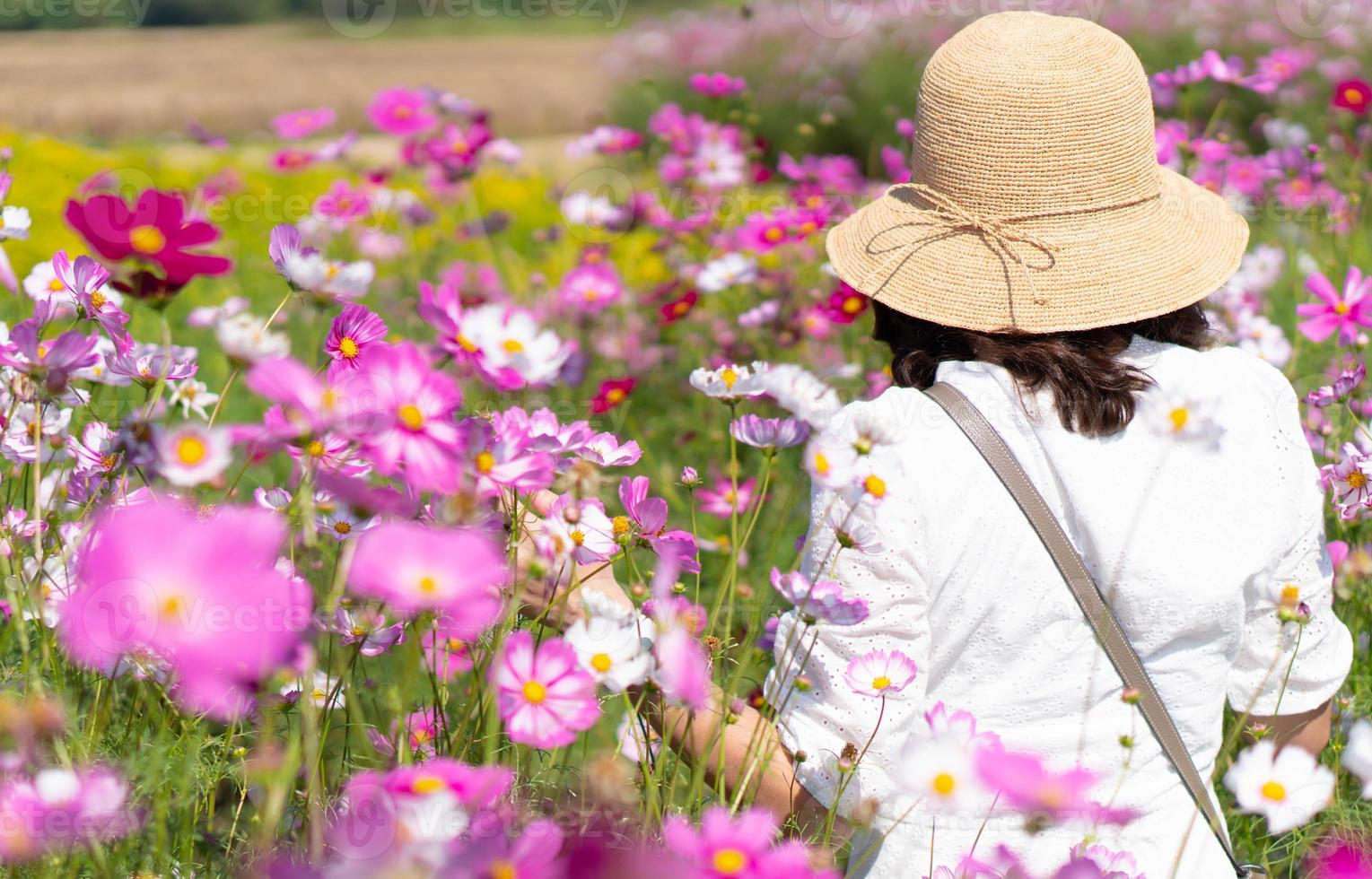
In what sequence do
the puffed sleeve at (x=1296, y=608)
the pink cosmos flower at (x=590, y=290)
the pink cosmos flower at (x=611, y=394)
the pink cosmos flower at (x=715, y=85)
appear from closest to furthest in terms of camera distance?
the puffed sleeve at (x=1296, y=608) → the pink cosmos flower at (x=611, y=394) → the pink cosmos flower at (x=715, y=85) → the pink cosmos flower at (x=590, y=290)

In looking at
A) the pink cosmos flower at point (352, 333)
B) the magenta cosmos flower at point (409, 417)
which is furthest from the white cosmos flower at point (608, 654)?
the pink cosmos flower at point (352, 333)

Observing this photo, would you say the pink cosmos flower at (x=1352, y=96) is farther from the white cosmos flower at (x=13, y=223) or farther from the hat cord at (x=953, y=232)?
the white cosmos flower at (x=13, y=223)

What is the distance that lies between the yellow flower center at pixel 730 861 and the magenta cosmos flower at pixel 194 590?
24 centimetres

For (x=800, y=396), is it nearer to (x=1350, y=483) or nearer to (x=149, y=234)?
(x=149, y=234)

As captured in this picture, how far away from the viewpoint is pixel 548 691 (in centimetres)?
81

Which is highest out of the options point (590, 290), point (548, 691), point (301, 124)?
point (548, 691)

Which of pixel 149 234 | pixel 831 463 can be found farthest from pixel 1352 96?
pixel 149 234

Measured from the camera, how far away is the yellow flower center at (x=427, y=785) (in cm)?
66

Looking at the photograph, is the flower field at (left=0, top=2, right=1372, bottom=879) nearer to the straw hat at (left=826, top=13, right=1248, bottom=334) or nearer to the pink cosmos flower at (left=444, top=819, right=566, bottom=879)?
the pink cosmos flower at (left=444, top=819, right=566, bottom=879)

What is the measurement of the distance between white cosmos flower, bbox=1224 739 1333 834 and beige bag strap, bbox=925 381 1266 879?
0.13 meters

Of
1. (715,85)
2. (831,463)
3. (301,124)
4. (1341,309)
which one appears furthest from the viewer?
(301,124)

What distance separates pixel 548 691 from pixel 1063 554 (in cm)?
50

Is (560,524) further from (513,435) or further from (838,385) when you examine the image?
(838,385)

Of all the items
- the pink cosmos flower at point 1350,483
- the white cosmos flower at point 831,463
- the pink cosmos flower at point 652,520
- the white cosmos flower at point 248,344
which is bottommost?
the pink cosmos flower at point 1350,483
